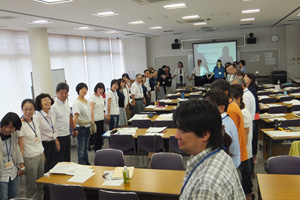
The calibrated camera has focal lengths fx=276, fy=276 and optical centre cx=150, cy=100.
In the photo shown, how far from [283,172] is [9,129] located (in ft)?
11.4

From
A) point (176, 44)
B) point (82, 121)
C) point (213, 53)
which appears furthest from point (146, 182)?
point (176, 44)

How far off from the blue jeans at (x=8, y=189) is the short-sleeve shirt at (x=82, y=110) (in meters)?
1.89

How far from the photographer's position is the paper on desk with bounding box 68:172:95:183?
3.40 metres

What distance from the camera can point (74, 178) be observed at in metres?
3.46

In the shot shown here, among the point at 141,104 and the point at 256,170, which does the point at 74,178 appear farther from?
the point at 141,104

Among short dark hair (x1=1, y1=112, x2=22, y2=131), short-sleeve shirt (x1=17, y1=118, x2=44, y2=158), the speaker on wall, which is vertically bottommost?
short-sleeve shirt (x1=17, y1=118, x2=44, y2=158)

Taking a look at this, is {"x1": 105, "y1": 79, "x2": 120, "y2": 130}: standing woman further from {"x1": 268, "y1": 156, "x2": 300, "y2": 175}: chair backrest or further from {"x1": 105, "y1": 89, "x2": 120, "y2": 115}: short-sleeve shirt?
{"x1": 268, "y1": 156, "x2": 300, "y2": 175}: chair backrest

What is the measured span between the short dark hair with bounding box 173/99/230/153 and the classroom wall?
14.5 m

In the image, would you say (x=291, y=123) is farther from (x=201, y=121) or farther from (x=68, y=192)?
(x=201, y=121)

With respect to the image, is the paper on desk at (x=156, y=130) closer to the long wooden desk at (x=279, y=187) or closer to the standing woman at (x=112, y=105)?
the standing woman at (x=112, y=105)

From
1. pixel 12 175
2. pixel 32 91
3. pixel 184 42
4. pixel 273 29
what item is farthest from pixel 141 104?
pixel 273 29

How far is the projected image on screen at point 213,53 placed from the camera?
48.5 ft

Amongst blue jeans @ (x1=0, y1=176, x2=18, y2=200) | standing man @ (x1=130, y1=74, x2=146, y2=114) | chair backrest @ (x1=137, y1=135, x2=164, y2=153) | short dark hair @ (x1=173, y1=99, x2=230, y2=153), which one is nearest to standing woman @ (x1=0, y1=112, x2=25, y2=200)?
blue jeans @ (x1=0, y1=176, x2=18, y2=200)

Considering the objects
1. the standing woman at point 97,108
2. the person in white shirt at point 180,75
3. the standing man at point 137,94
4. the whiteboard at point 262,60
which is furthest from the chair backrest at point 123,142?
the whiteboard at point 262,60
